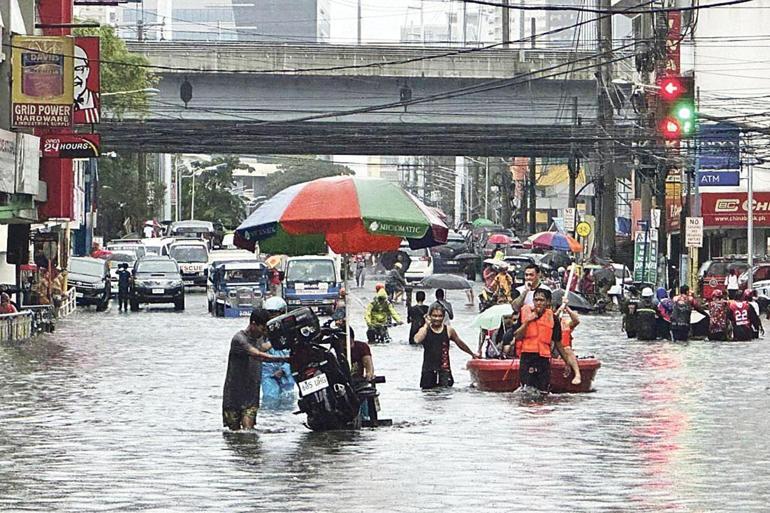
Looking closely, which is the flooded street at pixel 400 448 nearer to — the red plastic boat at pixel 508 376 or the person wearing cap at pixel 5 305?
the red plastic boat at pixel 508 376

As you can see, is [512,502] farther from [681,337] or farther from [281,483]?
[681,337]

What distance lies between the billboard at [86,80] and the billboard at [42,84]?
4.63ft

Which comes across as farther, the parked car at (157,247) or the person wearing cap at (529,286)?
the parked car at (157,247)

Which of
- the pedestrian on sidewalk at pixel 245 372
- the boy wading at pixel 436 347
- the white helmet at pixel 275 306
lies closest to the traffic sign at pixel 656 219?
the boy wading at pixel 436 347

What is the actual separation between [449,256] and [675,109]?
52475 millimetres

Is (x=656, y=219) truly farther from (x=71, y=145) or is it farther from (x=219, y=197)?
(x=219, y=197)

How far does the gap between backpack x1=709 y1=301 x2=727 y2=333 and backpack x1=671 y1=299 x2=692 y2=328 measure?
0.73m

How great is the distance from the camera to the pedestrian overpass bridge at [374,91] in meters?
60.6

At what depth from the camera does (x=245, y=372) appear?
17109mm

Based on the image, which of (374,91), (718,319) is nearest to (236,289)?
(374,91)

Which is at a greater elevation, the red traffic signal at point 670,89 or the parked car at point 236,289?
the red traffic signal at point 670,89

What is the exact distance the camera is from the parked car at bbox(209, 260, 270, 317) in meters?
49.7

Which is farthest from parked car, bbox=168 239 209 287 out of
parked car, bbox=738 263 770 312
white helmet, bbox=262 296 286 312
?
white helmet, bbox=262 296 286 312

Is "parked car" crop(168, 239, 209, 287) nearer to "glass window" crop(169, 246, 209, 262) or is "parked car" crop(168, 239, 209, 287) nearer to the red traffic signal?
"glass window" crop(169, 246, 209, 262)
